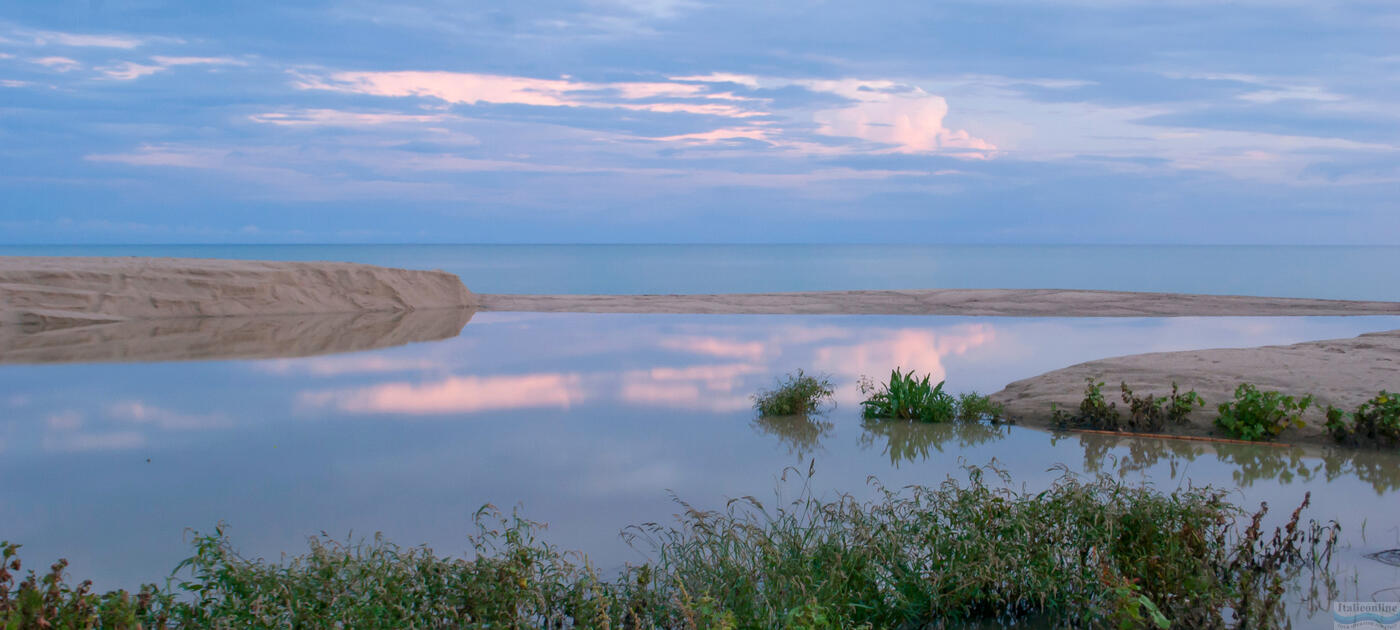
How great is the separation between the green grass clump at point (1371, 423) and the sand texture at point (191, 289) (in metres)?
17.4

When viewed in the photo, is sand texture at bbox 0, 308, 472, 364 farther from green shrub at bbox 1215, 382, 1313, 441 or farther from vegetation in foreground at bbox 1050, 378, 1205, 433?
green shrub at bbox 1215, 382, 1313, 441

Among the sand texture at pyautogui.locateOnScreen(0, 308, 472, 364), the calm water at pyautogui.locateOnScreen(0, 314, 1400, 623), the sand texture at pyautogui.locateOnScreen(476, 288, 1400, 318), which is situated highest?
the sand texture at pyautogui.locateOnScreen(476, 288, 1400, 318)

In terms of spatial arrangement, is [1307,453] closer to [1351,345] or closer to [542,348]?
[1351,345]

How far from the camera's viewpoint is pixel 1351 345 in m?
11.9

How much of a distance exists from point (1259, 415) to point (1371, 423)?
766mm

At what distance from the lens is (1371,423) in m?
7.67

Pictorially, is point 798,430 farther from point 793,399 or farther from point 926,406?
point 926,406

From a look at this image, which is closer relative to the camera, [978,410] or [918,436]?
[918,436]

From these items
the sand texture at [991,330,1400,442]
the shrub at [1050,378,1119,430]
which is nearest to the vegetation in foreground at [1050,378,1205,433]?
the shrub at [1050,378,1119,430]

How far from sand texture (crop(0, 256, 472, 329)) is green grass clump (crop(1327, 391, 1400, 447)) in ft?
57.0

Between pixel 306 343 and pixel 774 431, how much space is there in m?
9.07

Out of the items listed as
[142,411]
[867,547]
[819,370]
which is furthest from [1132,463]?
[142,411]

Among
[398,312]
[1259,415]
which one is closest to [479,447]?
[1259,415]

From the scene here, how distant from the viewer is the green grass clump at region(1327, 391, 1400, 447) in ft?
24.8
